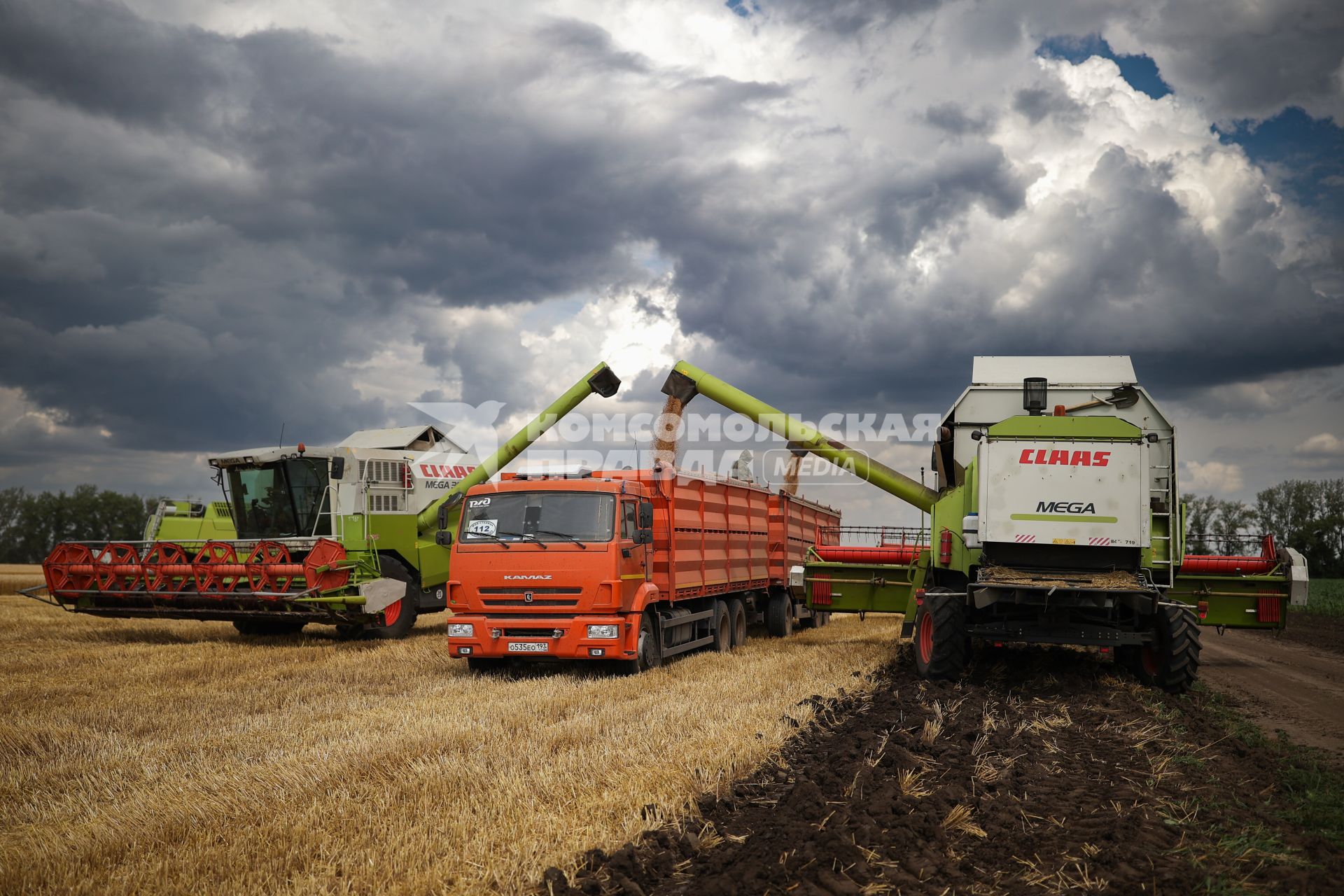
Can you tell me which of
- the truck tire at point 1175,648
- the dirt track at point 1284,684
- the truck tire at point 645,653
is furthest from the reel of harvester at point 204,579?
the dirt track at point 1284,684

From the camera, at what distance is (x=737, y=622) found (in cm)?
1522

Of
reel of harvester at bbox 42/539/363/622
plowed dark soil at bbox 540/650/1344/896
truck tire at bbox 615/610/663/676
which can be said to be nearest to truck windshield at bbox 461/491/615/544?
truck tire at bbox 615/610/663/676

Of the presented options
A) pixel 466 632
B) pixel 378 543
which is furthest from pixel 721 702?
pixel 378 543

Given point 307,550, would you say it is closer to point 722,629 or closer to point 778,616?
point 722,629

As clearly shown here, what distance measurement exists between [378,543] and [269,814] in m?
11.0

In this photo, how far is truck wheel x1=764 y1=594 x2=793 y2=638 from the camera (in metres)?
17.3

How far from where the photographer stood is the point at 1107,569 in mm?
9953

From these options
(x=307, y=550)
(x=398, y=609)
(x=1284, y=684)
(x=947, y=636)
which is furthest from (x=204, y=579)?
(x=1284, y=684)

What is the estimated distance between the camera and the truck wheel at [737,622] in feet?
49.1

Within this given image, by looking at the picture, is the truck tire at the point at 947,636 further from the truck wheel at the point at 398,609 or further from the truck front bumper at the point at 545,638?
the truck wheel at the point at 398,609

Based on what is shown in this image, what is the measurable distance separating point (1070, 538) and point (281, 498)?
12110mm

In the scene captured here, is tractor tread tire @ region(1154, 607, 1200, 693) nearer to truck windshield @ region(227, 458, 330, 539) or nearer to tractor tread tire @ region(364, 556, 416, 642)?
tractor tread tire @ region(364, 556, 416, 642)

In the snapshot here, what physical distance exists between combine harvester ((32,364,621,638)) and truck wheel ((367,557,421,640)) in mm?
22

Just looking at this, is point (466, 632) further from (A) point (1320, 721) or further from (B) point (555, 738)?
(A) point (1320, 721)
